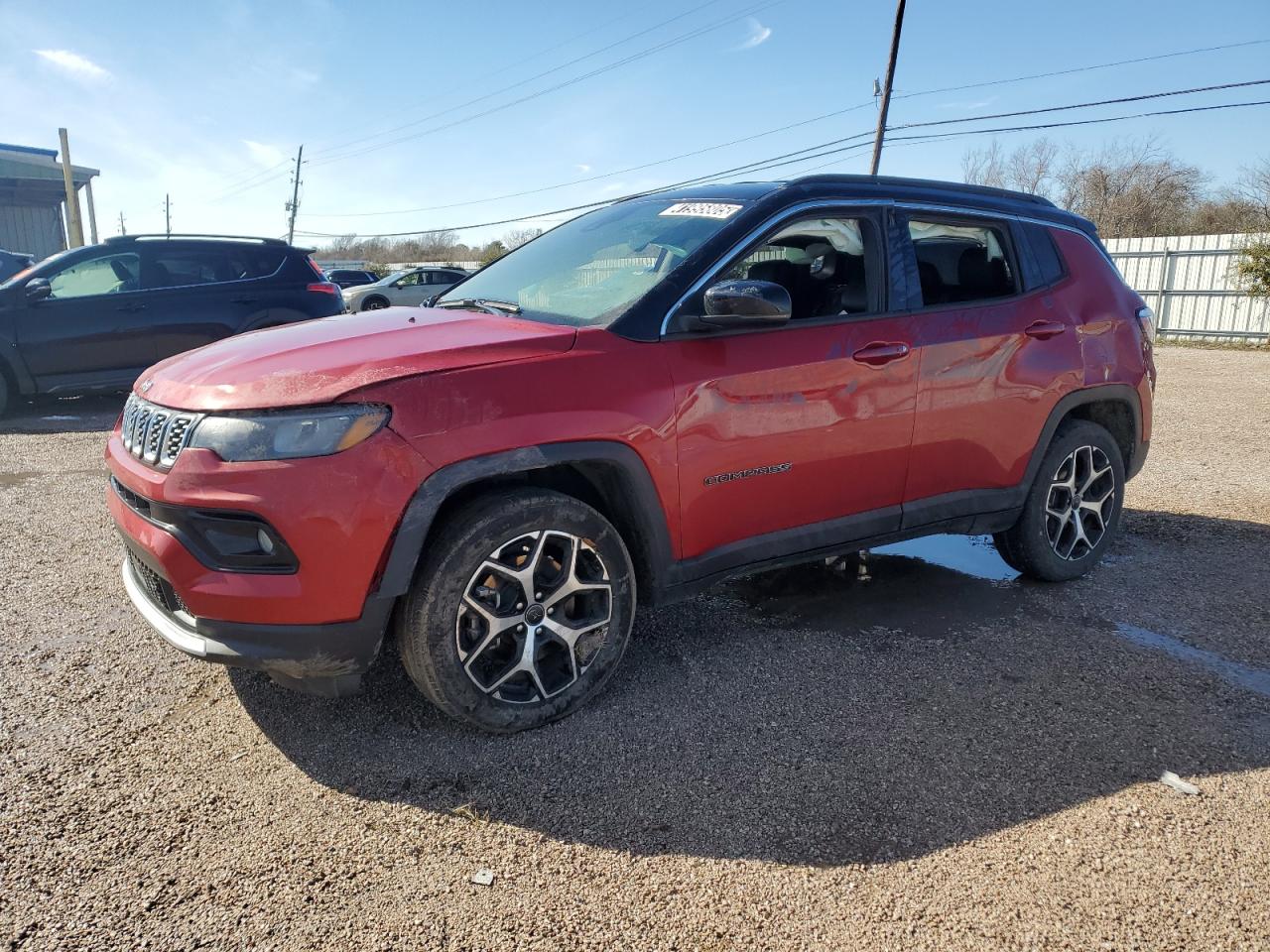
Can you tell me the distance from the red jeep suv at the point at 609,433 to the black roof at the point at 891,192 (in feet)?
0.07

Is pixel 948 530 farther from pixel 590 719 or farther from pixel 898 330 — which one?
pixel 590 719

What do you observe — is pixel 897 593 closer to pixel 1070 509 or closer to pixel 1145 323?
pixel 1070 509

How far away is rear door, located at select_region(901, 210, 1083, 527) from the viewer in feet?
12.0

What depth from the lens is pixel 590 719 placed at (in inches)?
117

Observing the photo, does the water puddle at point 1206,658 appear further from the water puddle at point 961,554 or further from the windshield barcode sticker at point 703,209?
the windshield barcode sticker at point 703,209

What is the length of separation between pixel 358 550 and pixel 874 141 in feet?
77.9

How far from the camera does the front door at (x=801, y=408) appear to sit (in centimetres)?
305

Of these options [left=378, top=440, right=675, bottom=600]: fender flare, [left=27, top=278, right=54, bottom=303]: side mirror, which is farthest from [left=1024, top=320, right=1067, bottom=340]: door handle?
[left=27, top=278, right=54, bottom=303]: side mirror

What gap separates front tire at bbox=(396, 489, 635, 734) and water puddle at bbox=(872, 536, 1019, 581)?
2058 mm

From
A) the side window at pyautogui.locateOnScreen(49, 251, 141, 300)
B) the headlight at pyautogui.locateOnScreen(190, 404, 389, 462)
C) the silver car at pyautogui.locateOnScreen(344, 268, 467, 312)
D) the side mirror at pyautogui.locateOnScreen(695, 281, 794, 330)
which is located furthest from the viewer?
the silver car at pyautogui.locateOnScreen(344, 268, 467, 312)

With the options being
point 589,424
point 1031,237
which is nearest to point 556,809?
point 589,424

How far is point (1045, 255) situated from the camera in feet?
13.7

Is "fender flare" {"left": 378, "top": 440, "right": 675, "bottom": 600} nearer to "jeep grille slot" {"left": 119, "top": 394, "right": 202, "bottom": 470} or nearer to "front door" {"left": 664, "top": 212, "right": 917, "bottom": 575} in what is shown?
"front door" {"left": 664, "top": 212, "right": 917, "bottom": 575}

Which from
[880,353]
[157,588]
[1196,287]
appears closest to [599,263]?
[880,353]
